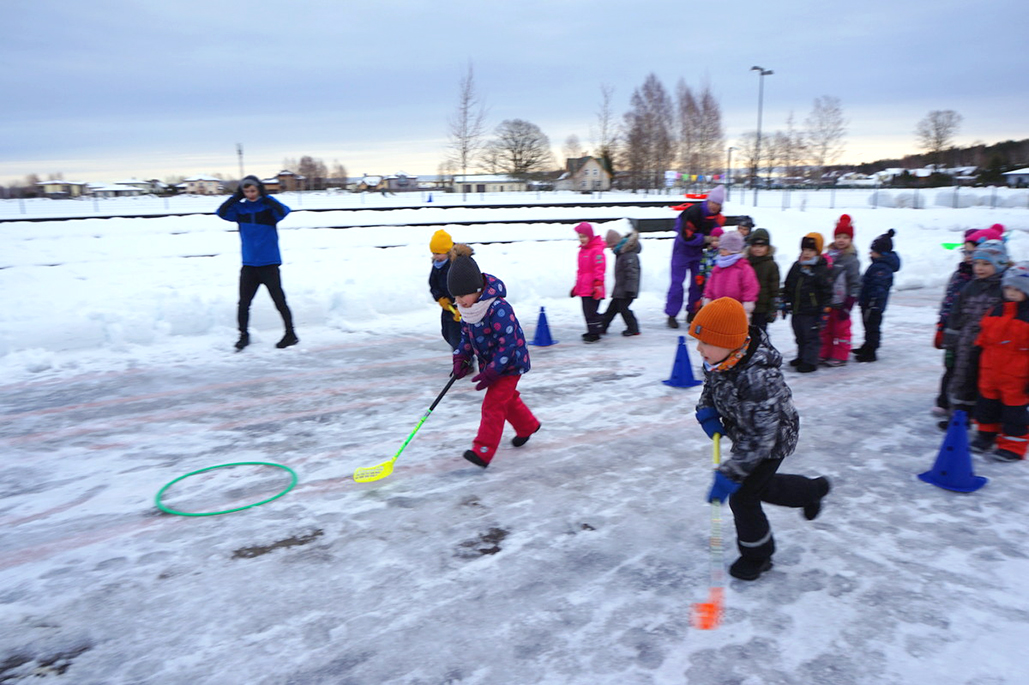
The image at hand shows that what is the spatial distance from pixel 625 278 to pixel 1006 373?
4.96 metres

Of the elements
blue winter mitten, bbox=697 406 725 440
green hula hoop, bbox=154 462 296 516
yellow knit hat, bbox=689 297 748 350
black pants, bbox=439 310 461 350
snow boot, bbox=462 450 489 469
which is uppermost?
yellow knit hat, bbox=689 297 748 350

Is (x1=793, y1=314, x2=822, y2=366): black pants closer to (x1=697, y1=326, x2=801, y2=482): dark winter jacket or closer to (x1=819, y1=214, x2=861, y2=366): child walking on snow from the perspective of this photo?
(x1=819, y1=214, x2=861, y2=366): child walking on snow

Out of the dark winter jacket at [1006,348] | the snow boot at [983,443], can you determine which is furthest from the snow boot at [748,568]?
the snow boot at [983,443]

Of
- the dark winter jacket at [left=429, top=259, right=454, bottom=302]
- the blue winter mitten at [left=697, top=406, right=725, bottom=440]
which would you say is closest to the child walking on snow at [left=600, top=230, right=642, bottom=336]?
the dark winter jacket at [left=429, top=259, right=454, bottom=302]

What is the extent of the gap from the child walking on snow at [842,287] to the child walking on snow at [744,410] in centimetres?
482

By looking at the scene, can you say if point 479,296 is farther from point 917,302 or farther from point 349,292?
point 917,302

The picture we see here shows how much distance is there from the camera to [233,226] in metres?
23.5

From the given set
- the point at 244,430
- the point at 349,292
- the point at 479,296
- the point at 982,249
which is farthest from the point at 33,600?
the point at 349,292

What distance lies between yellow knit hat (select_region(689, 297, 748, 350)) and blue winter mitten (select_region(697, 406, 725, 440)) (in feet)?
1.33

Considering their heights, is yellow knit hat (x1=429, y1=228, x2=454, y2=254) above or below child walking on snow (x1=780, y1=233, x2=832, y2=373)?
above

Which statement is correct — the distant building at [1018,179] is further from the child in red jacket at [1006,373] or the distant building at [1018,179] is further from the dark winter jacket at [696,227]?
the child in red jacket at [1006,373]

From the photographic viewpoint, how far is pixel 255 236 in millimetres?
8523

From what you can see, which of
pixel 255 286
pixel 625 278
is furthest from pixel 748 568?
pixel 255 286

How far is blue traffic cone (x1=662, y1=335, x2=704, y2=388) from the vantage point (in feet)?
23.5
